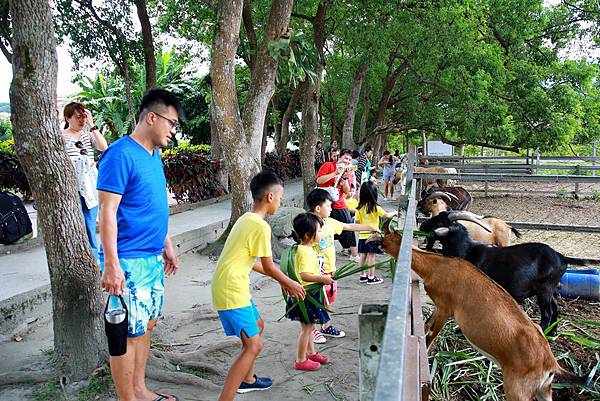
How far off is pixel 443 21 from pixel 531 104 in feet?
13.5

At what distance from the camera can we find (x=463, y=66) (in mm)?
13703

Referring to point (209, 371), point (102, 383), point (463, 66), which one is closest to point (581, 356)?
point (209, 371)

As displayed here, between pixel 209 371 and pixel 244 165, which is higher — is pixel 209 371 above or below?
below

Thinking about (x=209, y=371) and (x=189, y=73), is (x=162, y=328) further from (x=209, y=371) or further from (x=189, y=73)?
(x=189, y=73)

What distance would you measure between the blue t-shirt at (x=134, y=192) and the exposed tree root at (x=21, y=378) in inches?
58.5

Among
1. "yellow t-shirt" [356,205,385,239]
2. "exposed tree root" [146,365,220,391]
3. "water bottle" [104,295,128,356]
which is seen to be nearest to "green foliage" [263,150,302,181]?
Result: "yellow t-shirt" [356,205,385,239]

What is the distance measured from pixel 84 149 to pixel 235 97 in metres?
2.79

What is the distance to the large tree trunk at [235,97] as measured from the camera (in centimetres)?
714

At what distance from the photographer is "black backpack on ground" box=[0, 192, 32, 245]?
642 centimetres

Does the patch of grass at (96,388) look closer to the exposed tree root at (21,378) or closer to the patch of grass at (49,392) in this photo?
the patch of grass at (49,392)

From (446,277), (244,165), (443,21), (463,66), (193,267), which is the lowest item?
(193,267)

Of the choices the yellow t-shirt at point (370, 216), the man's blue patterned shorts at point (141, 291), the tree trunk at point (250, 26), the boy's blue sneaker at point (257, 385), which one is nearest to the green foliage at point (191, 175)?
the tree trunk at point (250, 26)

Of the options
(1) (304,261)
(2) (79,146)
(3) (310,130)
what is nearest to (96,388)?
(1) (304,261)

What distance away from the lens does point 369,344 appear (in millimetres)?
1745
